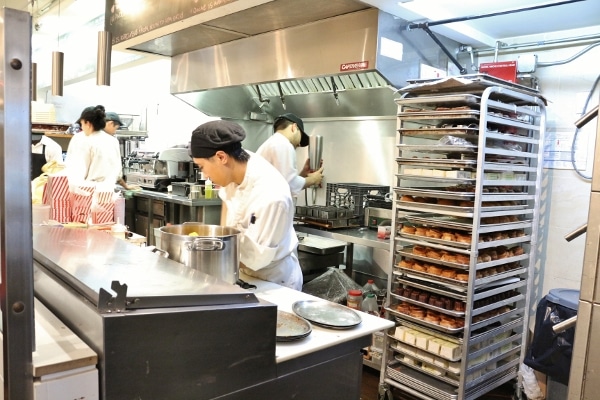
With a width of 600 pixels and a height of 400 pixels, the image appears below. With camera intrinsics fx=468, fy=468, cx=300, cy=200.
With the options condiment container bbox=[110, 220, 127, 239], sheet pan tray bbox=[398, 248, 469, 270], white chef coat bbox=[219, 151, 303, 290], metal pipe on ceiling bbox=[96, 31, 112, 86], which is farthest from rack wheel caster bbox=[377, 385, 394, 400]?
metal pipe on ceiling bbox=[96, 31, 112, 86]

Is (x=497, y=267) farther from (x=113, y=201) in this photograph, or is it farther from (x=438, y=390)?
(x=113, y=201)

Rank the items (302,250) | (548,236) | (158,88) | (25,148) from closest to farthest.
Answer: (25,148) → (548,236) → (302,250) → (158,88)

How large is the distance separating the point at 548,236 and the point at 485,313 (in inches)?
32.5

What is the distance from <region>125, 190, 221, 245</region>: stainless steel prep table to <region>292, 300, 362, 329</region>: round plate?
121 inches

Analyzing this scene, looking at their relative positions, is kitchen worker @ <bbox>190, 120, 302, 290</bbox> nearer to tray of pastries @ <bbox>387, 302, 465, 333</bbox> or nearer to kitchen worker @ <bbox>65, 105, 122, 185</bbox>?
tray of pastries @ <bbox>387, 302, 465, 333</bbox>

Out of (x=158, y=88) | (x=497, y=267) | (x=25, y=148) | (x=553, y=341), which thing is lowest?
(x=553, y=341)

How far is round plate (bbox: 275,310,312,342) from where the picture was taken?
142 centimetres

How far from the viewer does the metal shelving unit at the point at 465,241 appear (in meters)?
2.62

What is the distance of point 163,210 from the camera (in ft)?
17.0

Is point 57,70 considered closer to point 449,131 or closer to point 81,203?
point 81,203

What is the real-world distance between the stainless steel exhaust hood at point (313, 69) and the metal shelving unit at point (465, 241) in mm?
417

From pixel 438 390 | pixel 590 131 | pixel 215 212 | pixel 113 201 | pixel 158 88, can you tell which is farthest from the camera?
pixel 158 88

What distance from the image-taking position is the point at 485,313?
2.88 meters

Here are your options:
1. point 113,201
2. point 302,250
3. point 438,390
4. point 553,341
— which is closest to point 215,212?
point 302,250
